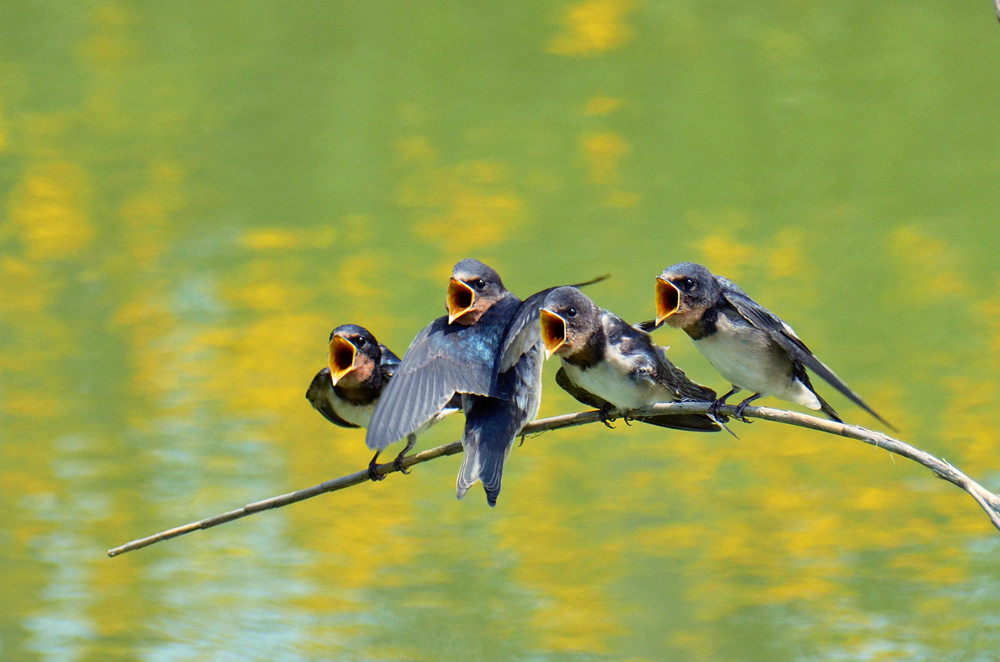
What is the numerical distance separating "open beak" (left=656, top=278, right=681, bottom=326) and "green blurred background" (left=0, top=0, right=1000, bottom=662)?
141 inches

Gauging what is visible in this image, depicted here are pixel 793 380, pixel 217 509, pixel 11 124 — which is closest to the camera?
pixel 793 380

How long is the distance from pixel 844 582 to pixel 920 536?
1.67 ft

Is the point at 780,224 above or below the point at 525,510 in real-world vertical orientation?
above

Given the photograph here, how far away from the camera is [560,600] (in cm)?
654

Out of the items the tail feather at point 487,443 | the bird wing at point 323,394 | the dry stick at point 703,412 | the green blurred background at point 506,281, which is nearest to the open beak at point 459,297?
the tail feather at point 487,443

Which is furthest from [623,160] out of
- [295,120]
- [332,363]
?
[332,363]

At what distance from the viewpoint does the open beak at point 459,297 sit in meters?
3.17

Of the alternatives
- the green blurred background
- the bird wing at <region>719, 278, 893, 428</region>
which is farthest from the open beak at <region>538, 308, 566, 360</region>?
the green blurred background

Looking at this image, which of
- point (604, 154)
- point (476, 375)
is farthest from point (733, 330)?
point (604, 154)

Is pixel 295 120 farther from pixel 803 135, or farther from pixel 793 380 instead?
pixel 793 380

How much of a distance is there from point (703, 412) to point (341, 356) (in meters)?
1.07

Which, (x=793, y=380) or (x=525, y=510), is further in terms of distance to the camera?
(x=525, y=510)

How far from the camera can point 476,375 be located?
9.70 ft

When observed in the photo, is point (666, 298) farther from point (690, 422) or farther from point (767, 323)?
point (690, 422)
